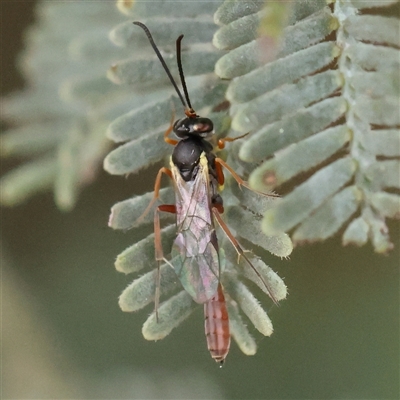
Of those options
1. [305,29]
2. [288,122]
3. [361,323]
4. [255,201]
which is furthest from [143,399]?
[305,29]

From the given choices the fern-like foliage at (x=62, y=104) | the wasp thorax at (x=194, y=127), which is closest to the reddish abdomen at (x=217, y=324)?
the wasp thorax at (x=194, y=127)

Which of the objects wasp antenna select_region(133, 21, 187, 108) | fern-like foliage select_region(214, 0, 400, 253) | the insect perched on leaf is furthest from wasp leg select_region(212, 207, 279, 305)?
wasp antenna select_region(133, 21, 187, 108)

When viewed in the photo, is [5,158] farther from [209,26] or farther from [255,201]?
[255,201]

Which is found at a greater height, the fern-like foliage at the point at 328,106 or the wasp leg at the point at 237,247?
the fern-like foliage at the point at 328,106

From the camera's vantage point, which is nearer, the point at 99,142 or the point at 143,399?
the point at 99,142

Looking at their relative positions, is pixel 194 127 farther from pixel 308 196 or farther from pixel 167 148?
pixel 308 196

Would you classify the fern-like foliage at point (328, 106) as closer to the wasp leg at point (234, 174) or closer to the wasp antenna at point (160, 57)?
the wasp leg at point (234, 174)
